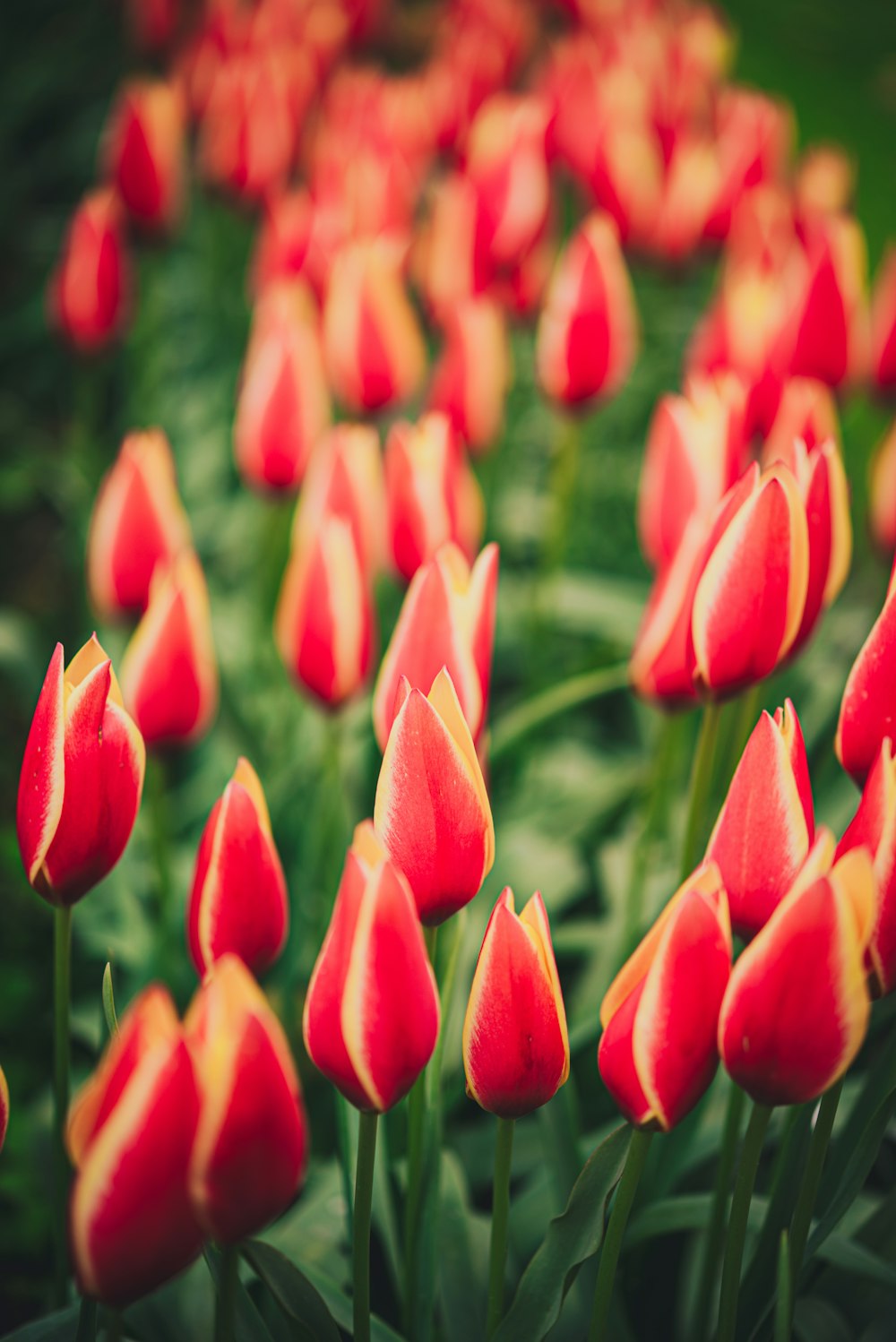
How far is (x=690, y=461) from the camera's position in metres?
1.07

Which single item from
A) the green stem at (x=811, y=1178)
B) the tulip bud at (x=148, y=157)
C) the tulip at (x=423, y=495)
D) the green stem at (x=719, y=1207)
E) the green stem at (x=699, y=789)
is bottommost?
the green stem at (x=719, y=1207)

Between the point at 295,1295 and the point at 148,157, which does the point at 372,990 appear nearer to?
the point at 295,1295

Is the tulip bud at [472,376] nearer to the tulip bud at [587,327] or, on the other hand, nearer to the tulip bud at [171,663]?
the tulip bud at [587,327]

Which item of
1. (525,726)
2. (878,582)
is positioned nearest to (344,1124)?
(525,726)

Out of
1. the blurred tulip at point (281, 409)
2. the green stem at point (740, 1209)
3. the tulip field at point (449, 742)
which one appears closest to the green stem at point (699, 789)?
the tulip field at point (449, 742)

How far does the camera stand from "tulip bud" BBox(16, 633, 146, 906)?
67 centimetres

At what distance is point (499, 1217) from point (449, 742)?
32 cm

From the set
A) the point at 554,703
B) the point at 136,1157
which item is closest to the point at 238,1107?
the point at 136,1157

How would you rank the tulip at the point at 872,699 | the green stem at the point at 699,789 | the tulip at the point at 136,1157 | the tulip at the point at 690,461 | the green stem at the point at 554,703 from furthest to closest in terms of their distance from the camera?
the green stem at the point at 554,703 → the tulip at the point at 690,461 → the green stem at the point at 699,789 → the tulip at the point at 872,699 → the tulip at the point at 136,1157

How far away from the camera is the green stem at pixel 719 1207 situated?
0.79 m

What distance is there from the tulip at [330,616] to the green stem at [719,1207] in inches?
18.4

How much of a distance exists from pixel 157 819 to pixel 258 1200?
61cm

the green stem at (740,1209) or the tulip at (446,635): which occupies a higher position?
the tulip at (446,635)

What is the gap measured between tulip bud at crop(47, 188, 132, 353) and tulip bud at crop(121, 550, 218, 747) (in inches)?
36.0
